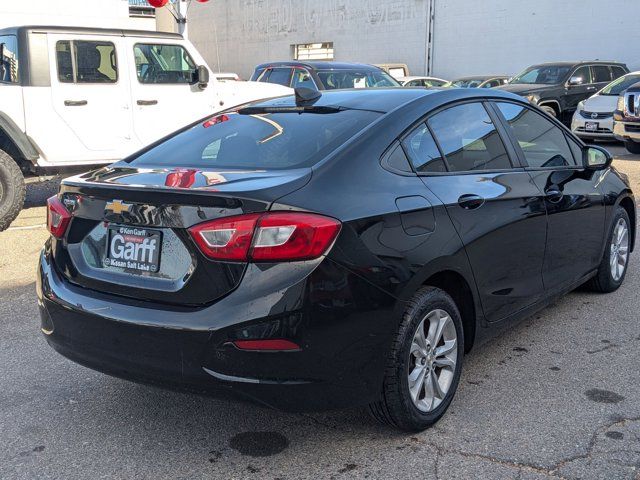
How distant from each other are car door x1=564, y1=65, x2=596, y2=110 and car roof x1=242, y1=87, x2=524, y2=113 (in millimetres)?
14513

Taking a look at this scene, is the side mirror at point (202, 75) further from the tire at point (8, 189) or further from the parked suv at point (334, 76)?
the parked suv at point (334, 76)

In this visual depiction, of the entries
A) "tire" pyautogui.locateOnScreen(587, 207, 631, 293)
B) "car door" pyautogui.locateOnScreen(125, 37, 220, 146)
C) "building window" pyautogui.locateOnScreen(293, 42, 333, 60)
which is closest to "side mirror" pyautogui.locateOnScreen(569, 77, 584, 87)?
"car door" pyautogui.locateOnScreen(125, 37, 220, 146)

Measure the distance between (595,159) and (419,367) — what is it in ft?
8.03

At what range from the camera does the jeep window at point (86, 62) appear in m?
8.60

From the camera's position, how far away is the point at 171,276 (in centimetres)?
302

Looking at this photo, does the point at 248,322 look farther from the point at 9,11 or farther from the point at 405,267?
the point at 9,11

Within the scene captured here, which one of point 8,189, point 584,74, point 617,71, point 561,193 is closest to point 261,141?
point 561,193

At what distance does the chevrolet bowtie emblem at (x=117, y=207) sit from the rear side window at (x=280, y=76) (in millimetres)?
10559

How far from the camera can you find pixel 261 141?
3797 millimetres

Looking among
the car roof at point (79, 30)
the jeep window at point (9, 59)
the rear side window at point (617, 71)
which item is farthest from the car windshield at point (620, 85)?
the jeep window at point (9, 59)

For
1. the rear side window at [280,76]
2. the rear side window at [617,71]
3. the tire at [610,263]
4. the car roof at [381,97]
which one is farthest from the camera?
the rear side window at [617,71]

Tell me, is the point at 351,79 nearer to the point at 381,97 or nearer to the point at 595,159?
the point at 595,159

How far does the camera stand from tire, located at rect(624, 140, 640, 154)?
14.0 meters

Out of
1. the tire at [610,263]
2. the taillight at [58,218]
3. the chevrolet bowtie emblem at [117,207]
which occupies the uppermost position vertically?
the chevrolet bowtie emblem at [117,207]
